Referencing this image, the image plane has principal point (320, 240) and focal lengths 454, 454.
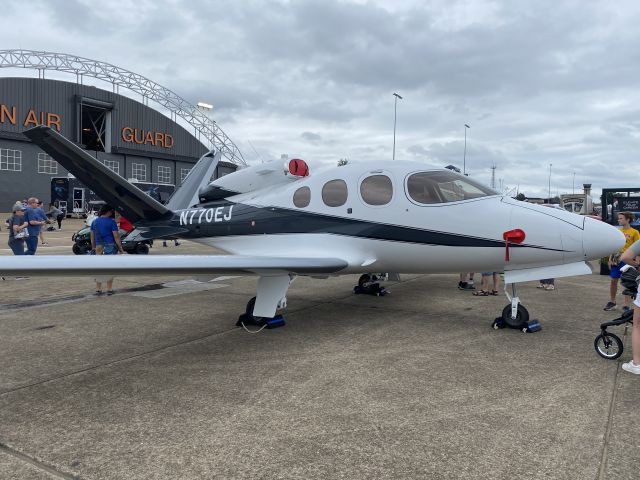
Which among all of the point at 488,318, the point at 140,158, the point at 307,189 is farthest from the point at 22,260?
the point at 140,158

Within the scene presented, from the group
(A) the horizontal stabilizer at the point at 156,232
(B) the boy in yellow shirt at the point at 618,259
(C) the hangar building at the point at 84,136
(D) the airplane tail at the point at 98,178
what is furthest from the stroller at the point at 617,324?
(C) the hangar building at the point at 84,136

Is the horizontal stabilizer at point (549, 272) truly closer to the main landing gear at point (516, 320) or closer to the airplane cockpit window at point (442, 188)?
the main landing gear at point (516, 320)

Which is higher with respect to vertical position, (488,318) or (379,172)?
(379,172)

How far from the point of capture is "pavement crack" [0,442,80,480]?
278cm

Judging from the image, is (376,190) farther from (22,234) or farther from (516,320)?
(22,234)

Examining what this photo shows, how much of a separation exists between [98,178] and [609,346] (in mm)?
8293

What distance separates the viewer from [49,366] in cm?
483

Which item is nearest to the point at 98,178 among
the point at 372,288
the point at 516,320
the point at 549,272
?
the point at 372,288

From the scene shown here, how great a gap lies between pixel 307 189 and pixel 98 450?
4.92m

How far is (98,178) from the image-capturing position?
831 cm

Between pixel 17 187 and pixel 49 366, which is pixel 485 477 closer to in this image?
pixel 49 366

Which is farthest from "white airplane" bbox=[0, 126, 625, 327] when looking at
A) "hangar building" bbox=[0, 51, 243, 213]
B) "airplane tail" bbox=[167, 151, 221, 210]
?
"hangar building" bbox=[0, 51, 243, 213]

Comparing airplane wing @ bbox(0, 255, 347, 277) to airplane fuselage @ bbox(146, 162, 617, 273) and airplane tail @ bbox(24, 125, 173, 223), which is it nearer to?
airplane fuselage @ bbox(146, 162, 617, 273)

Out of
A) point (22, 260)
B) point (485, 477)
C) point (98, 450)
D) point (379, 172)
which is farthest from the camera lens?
point (379, 172)
